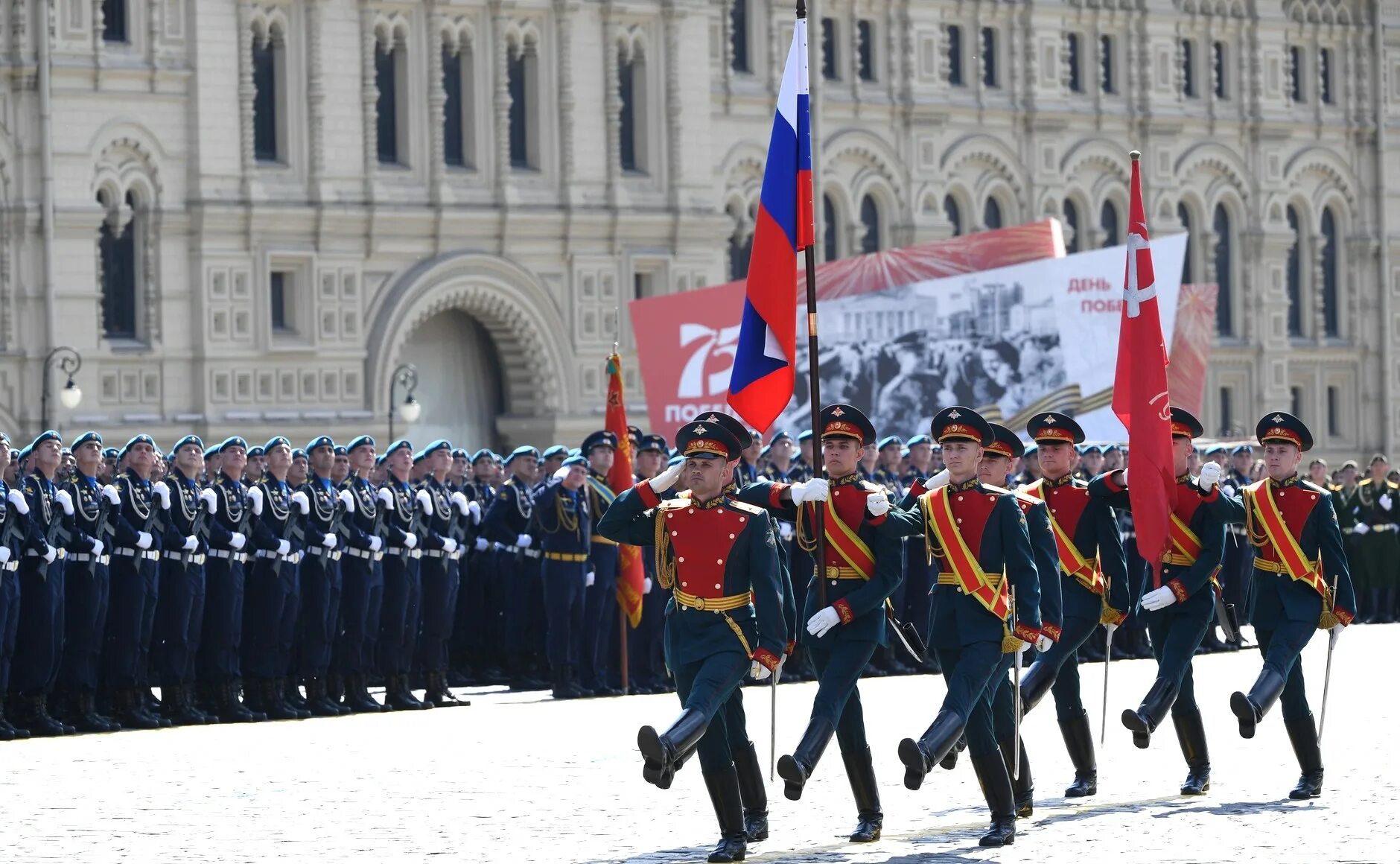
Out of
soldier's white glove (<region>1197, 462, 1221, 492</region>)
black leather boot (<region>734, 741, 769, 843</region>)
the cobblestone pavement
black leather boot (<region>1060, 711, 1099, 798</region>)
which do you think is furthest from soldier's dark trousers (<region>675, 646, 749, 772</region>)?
soldier's white glove (<region>1197, 462, 1221, 492</region>)

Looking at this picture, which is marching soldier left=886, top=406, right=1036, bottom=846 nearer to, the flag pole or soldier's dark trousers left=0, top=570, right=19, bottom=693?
the flag pole

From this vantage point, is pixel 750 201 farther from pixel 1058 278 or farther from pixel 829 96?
pixel 1058 278

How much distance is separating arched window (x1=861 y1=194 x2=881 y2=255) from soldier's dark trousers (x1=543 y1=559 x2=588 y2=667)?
2131cm

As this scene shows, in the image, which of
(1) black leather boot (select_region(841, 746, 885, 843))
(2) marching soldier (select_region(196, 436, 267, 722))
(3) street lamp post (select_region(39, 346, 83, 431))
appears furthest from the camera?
(3) street lamp post (select_region(39, 346, 83, 431))

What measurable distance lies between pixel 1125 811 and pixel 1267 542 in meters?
1.62

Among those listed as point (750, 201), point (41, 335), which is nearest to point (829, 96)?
point (750, 201)

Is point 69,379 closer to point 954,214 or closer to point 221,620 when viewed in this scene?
point 221,620

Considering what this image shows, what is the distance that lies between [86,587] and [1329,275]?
33.7 metres

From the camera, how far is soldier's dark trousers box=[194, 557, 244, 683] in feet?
55.6

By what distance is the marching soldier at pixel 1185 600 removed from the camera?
40.0 feet

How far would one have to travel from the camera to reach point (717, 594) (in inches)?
410

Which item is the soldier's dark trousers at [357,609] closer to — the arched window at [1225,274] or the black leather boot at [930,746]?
the black leather boot at [930,746]

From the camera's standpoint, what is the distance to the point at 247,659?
17344 mm

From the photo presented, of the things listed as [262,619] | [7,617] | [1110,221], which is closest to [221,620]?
[262,619]
